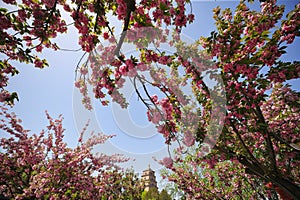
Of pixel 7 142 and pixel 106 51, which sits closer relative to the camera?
pixel 106 51

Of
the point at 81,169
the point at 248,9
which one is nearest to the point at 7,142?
the point at 81,169

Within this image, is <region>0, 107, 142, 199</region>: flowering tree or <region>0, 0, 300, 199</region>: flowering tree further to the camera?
<region>0, 107, 142, 199</region>: flowering tree

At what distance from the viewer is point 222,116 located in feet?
13.6

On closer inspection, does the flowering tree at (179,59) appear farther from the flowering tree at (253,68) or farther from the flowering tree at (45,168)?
the flowering tree at (45,168)

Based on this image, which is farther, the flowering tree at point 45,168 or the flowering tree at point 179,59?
the flowering tree at point 45,168

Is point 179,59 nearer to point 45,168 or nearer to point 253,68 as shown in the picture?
point 253,68

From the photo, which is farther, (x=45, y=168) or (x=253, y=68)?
(x=45, y=168)

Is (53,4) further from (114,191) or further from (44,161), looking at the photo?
(114,191)

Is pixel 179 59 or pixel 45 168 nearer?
pixel 179 59

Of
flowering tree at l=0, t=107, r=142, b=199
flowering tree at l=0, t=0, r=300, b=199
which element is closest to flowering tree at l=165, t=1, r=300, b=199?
flowering tree at l=0, t=0, r=300, b=199

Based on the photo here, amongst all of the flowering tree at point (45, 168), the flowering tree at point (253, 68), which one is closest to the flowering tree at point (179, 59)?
the flowering tree at point (253, 68)

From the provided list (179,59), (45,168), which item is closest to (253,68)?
(179,59)

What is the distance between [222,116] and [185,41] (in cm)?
200

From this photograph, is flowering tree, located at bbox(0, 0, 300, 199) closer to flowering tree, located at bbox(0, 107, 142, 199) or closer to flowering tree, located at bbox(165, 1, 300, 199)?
flowering tree, located at bbox(165, 1, 300, 199)
